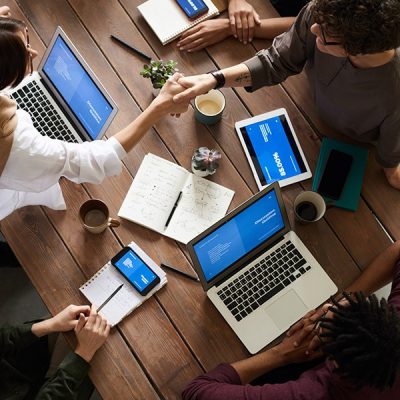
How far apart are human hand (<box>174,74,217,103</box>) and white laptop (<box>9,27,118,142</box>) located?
0.22 metres

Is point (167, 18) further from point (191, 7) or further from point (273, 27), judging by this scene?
point (273, 27)

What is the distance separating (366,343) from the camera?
4.14 ft

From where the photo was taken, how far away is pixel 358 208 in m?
1.74

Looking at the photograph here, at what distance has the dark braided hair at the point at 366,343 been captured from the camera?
1251 mm

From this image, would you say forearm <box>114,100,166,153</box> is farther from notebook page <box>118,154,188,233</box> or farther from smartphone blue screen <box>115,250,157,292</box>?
smartphone blue screen <box>115,250,157,292</box>

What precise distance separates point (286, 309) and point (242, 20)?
996 mm

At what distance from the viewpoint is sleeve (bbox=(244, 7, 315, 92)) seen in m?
1.68

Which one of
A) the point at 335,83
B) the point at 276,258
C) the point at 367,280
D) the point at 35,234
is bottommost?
the point at 367,280

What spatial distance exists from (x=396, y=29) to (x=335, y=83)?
336 mm

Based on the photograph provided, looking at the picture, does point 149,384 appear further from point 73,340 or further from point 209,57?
point 209,57

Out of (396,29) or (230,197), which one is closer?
(396,29)

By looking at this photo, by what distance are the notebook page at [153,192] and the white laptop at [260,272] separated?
0.22 metres

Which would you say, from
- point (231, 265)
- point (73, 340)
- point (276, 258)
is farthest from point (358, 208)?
point (73, 340)

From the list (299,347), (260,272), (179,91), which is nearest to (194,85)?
(179,91)
